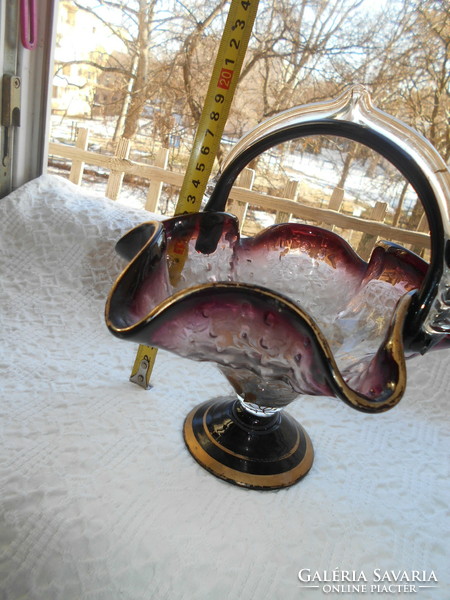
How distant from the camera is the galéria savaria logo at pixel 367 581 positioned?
12.0 inches

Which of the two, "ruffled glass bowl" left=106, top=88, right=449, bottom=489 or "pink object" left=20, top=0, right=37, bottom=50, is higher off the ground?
"pink object" left=20, top=0, right=37, bottom=50

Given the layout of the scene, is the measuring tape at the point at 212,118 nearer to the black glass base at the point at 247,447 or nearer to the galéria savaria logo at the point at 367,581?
the black glass base at the point at 247,447

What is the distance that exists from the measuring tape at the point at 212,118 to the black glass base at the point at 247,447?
0.31 feet

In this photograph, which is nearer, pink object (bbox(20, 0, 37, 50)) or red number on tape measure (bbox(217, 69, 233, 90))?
red number on tape measure (bbox(217, 69, 233, 90))

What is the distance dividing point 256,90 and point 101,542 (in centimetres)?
116

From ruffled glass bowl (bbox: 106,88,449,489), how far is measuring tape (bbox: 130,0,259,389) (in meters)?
0.06

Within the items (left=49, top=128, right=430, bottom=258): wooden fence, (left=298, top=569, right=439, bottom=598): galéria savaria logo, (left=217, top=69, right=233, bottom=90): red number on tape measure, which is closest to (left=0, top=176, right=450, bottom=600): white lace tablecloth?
(left=298, top=569, right=439, bottom=598): galéria savaria logo

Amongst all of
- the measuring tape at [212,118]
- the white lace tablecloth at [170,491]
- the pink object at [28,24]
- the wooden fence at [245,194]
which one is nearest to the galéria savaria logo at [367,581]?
the white lace tablecloth at [170,491]

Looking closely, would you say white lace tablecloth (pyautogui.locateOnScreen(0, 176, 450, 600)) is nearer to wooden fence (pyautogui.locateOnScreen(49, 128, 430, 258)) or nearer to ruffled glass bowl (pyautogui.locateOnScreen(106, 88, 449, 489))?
ruffled glass bowl (pyautogui.locateOnScreen(106, 88, 449, 489))

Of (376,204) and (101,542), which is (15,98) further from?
(376,204)

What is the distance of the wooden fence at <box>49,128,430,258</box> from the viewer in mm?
1213

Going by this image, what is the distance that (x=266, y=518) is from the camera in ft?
1.13

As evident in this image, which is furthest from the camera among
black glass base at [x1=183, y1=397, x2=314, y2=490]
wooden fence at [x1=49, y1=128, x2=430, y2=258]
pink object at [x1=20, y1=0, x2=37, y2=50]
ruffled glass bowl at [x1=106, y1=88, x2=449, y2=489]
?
wooden fence at [x1=49, y1=128, x2=430, y2=258]

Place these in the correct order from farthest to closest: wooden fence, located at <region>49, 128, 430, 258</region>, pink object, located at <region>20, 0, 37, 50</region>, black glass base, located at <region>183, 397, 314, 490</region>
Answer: wooden fence, located at <region>49, 128, 430, 258</region>, pink object, located at <region>20, 0, 37, 50</region>, black glass base, located at <region>183, 397, 314, 490</region>
